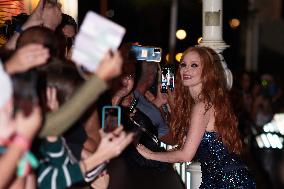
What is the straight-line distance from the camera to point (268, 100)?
14.0 meters

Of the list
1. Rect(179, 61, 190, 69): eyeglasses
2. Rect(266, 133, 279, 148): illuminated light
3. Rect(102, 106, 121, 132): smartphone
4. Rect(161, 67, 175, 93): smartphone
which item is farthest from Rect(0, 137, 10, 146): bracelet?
Rect(266, 133, 279, 148): illuminated light

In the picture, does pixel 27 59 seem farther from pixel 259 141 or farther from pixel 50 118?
pixel 259 141

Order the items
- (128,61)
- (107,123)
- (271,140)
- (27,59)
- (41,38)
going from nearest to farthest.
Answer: (27,59)
(41,38)
(107,123)
(128,61)
(271,140)

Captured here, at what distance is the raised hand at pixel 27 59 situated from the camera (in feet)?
11.4

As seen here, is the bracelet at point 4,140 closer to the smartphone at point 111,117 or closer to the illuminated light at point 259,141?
the smartphone at point 111,117

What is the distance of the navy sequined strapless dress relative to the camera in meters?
5.60

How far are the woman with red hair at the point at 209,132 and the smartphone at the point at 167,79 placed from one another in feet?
2.68

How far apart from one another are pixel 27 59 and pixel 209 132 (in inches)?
92.3

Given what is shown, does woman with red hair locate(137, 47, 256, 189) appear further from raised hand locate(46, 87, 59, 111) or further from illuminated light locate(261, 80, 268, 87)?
illuminated light locate(261, 80, 268, 87)

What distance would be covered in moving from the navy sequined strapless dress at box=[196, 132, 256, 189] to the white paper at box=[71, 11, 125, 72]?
2.13 meters

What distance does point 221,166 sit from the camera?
5.66m

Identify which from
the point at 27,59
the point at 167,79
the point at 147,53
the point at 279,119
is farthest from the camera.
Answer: the point at 279,119

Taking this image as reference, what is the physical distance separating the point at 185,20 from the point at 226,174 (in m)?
28.2

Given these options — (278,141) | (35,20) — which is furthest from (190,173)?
(278,141)
